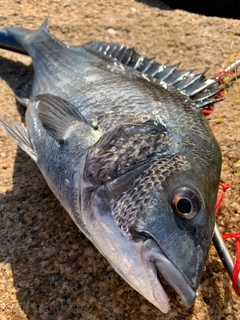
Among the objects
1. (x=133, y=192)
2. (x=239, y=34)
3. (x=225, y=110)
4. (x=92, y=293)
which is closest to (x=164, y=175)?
(x=133, y=192)

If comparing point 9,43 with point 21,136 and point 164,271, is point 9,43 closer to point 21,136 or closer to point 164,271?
point 21,136

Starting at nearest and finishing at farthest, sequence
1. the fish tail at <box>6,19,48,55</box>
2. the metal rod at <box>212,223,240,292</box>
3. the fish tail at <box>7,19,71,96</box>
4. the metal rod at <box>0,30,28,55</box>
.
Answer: the metal rod at <box>212,223,240,292</box>
the fish tail at <box>7,19,71,96</box>
the fish tail at <box>6,19,48,55</box>
the metal rod at <box>0,30,28,55</box>

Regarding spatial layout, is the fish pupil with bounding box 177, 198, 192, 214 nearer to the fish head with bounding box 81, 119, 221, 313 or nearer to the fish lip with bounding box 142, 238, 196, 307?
the fish head with bounding box 81, 119, 221, 313

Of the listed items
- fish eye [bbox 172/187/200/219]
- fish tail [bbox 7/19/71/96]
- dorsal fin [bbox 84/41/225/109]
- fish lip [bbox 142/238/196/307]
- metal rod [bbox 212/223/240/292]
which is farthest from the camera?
fish tail [bbox 7/19/71/96]

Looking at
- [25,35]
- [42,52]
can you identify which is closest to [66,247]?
[42,52]

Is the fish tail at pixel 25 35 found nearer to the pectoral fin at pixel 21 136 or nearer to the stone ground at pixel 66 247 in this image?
the stone ground at pixel 66 247

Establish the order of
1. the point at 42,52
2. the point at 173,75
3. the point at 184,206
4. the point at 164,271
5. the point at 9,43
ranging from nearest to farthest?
the point at 164,271 → the point at 184,206 → the point at 173,75 → the point at 42,52 → the point at 9,43

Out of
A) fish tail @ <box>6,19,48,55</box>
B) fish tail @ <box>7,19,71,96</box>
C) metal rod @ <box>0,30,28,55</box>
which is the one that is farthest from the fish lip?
metal rod @ <box>0,30,28,55</box>
